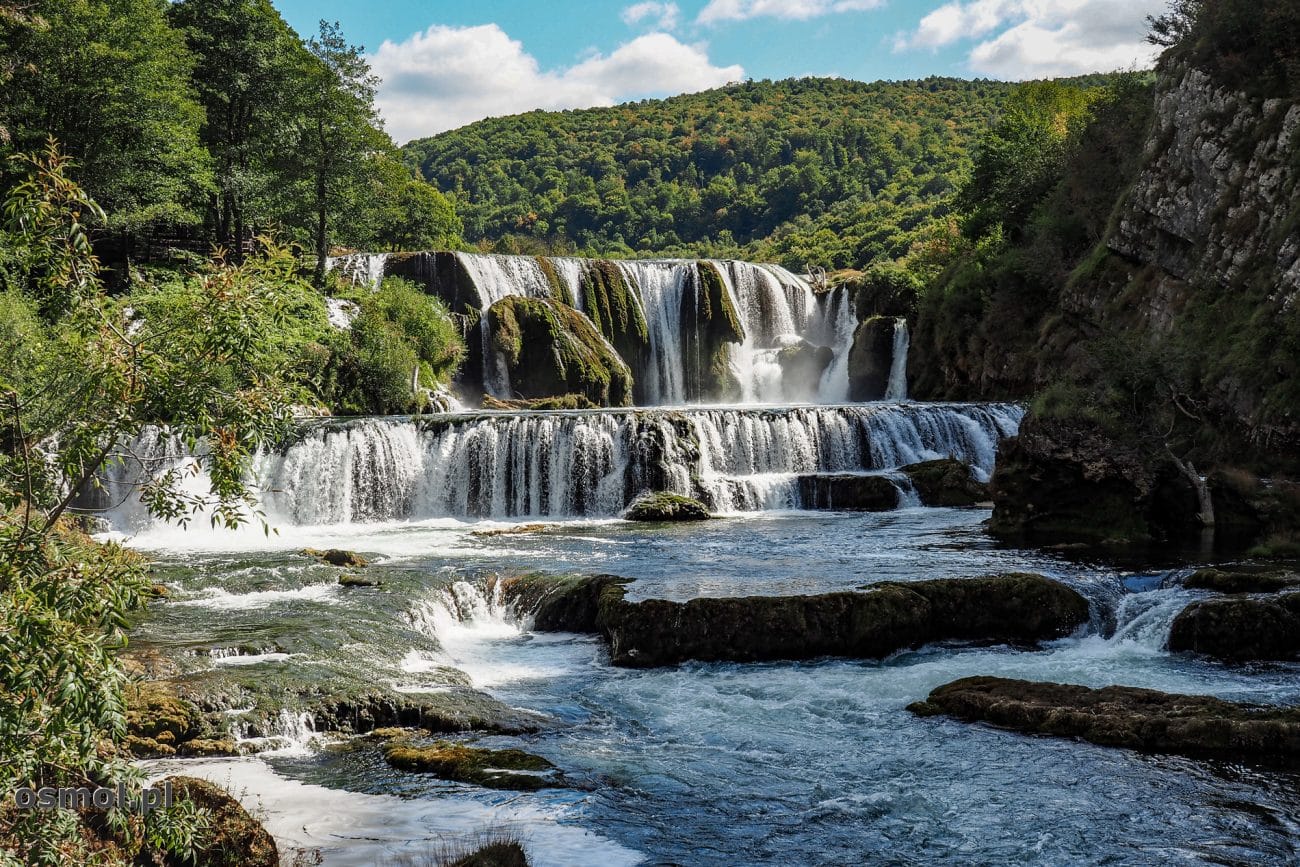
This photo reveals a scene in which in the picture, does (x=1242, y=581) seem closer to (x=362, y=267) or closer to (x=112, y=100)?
(x=362, y=267)

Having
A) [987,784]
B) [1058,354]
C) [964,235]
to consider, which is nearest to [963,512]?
[1058,354]

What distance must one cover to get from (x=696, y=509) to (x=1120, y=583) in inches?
444

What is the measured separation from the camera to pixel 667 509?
80.7 feet

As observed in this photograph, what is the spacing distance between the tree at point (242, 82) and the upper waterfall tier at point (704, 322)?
348 inches

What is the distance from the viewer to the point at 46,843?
4.90 m

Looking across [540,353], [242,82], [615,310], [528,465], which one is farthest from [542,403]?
[242,82]

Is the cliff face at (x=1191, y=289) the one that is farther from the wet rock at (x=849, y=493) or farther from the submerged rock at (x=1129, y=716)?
the submerged rock at (x=1129, y=716)

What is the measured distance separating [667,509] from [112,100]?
24.6m

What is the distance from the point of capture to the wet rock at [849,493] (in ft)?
83.5

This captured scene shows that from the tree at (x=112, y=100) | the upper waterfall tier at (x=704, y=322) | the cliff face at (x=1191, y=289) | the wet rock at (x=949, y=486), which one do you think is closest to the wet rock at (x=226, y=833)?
the cliff face at (x=1191, y=289)

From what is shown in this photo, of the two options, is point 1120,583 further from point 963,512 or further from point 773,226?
point 773,226

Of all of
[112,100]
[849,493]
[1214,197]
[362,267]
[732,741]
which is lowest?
[732,741]

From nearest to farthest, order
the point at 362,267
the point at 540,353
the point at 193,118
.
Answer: the point at 193,118 → the point at 540,353 → the point at 362,267

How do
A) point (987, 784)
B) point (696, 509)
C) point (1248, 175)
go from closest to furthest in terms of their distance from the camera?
point (987, 784), point (1248, 175), point (696, 509)
